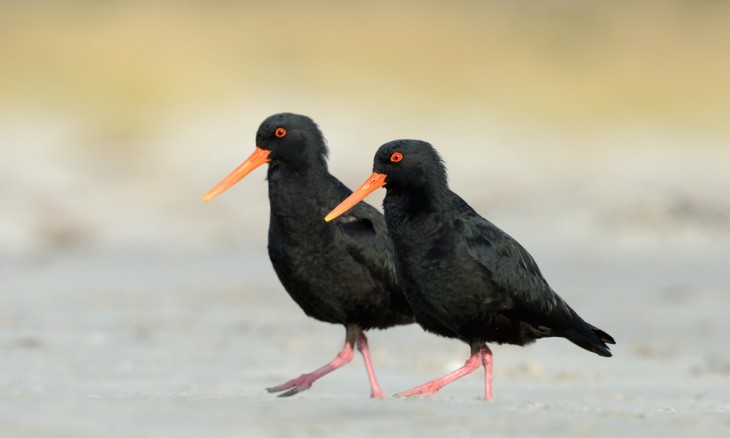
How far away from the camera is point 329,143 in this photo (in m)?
25.7

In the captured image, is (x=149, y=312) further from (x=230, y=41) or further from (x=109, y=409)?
(x=230, y=41)

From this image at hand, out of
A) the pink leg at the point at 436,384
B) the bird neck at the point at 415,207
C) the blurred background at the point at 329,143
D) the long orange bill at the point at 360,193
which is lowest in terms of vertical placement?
the pink leg at the point at 436,384

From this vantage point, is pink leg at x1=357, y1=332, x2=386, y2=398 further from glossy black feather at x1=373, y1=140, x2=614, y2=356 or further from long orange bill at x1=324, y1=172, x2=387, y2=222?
long orange bill at x1=324, y1=172, x2=387, y2=222

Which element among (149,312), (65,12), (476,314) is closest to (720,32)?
(65,12)

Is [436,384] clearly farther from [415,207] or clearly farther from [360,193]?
[360,193]

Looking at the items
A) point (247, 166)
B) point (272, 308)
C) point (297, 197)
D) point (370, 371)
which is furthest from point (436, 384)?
point (272, 308)

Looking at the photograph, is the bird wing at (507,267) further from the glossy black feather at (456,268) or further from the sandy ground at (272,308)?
the sandy ground at (272,308)

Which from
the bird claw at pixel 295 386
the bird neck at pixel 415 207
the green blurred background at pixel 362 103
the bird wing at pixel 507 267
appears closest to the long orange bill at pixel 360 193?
the bird neck at pixel 415 207

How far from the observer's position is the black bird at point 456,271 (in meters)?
6.93

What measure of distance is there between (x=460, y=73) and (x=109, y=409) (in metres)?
30.1

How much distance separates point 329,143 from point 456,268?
18830 mm

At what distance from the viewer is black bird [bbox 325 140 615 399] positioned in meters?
6.93

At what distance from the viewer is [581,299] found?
13.7 metres

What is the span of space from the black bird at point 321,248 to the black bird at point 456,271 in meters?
0.63
